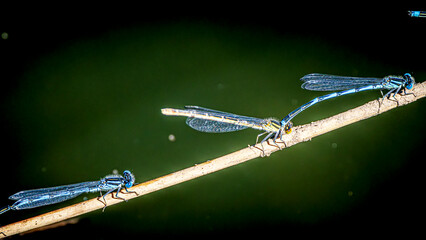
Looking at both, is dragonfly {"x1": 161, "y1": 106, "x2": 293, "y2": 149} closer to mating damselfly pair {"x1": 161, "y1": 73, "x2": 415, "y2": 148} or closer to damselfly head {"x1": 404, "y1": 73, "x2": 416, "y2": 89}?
mating damselfly pair {"x1": 161, "y1": 73, "x2": 415, "y2": 148}

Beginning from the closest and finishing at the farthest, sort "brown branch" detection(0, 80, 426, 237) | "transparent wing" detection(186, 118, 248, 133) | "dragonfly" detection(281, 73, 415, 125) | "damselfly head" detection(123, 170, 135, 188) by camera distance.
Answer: "brown branch" detection(0, 80, 426, 237) → "dragonfly" detection(281, 73, 415, 125) → "damselfly head" detection(123, 170, 135, 188) → "transparent wing" detection(186, 118, 248, 133)

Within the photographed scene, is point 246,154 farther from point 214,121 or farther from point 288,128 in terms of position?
point 214,121

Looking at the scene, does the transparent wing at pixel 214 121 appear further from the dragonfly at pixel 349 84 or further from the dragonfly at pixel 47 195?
the dragonfly at pixel 47 195

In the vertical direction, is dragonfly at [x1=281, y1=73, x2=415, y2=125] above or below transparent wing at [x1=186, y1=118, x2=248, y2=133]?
below

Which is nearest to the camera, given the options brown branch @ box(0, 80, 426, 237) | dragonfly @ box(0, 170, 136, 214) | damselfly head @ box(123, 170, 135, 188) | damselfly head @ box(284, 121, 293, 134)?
brown branch @ box(0, 80, 426, 237)

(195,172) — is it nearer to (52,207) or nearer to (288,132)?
(288,132)

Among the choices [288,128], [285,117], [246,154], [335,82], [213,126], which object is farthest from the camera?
[335,82]

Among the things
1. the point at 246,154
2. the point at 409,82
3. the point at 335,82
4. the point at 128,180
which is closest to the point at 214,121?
the point at 246,154

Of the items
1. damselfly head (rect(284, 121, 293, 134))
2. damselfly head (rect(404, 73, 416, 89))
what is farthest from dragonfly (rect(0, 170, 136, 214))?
damselfly head (rect(404, 73, 416, 89))

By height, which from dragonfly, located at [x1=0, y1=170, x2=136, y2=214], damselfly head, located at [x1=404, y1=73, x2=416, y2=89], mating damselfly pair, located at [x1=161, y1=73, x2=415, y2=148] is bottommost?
damselfly head, located at [x1=404, y1=73, x2=416, y2=89]
